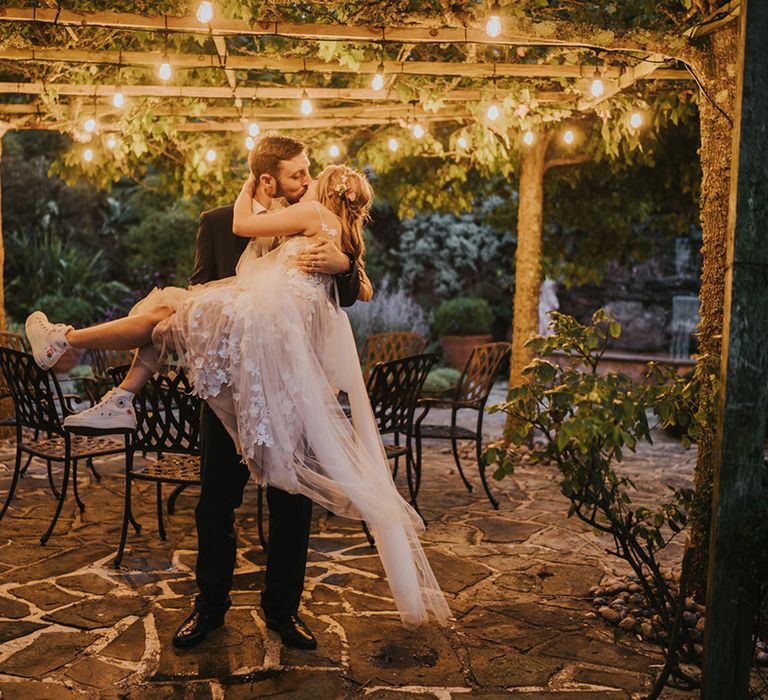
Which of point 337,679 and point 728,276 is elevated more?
point 728,276

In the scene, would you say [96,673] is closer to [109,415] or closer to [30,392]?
[109,415]

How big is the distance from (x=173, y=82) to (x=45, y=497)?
3.67 meters

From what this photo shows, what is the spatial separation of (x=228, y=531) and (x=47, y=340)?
1.20 meters

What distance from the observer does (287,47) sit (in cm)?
628

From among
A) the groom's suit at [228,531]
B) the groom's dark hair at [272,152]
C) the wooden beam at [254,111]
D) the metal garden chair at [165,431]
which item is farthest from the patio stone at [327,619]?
the wooden beam at [254,111]

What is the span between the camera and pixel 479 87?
287 inches

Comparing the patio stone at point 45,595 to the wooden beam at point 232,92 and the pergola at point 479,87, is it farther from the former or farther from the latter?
the wooden beam at point 232,92

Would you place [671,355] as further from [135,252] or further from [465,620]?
[465,620]

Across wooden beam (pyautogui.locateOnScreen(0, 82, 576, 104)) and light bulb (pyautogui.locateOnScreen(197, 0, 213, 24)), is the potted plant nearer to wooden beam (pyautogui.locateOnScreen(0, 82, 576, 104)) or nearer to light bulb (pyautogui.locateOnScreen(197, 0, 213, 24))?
wooden beam (pyautogui.locateOnScreen(0, 82, 576, 104))

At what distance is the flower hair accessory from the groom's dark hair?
25cm

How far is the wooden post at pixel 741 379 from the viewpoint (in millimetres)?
2725

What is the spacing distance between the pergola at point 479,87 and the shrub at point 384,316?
4.50 m

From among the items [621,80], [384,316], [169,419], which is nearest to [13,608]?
[169,419]

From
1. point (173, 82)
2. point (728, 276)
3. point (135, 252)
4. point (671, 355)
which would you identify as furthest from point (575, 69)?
point (135, 252)
